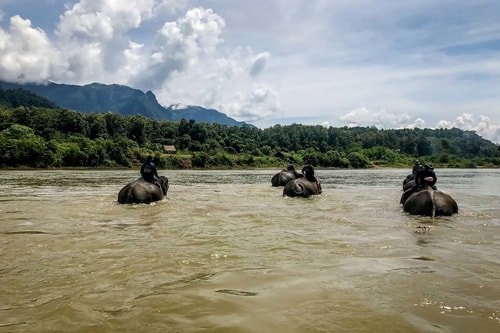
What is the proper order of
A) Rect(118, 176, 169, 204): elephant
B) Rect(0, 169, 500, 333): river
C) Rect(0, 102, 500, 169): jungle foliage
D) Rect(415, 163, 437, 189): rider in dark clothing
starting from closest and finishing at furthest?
Rect(0, 169, 500, 333): river, Rect(415, 163, 437, 189): rider in dark clothing, Rect(118, 176, 169, 204): elephant, Rect(0, 102, 500, 169): jungle foliage

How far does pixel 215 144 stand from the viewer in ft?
382

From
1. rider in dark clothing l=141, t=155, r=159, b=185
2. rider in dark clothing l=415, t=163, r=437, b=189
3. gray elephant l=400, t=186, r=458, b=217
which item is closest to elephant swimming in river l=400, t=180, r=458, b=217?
gray elephant l=400, t=186, r=458, b=217

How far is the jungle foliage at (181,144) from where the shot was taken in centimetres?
7594

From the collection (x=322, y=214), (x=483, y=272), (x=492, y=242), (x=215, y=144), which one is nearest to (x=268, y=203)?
(x=322, y=214)

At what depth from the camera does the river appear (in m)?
4.98

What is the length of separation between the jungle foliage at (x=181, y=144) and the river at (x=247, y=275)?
5182 cm

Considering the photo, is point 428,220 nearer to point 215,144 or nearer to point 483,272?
point 483,272

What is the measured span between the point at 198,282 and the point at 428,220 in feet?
31.5

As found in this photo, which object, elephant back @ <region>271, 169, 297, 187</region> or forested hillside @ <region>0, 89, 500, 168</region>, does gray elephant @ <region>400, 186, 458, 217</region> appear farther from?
forested hillside @ <region>0, 89, 500, 168</region>

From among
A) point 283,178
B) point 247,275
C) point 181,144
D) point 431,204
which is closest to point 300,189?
point 431,204

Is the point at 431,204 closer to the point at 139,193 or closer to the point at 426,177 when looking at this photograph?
the point at 426,177

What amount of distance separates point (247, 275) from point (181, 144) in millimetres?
111386

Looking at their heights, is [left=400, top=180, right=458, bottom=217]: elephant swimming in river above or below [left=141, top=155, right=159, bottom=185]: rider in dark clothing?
below

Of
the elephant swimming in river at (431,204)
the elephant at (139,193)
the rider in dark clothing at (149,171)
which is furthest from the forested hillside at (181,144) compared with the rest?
the elephant swimming in river at (431,204)
